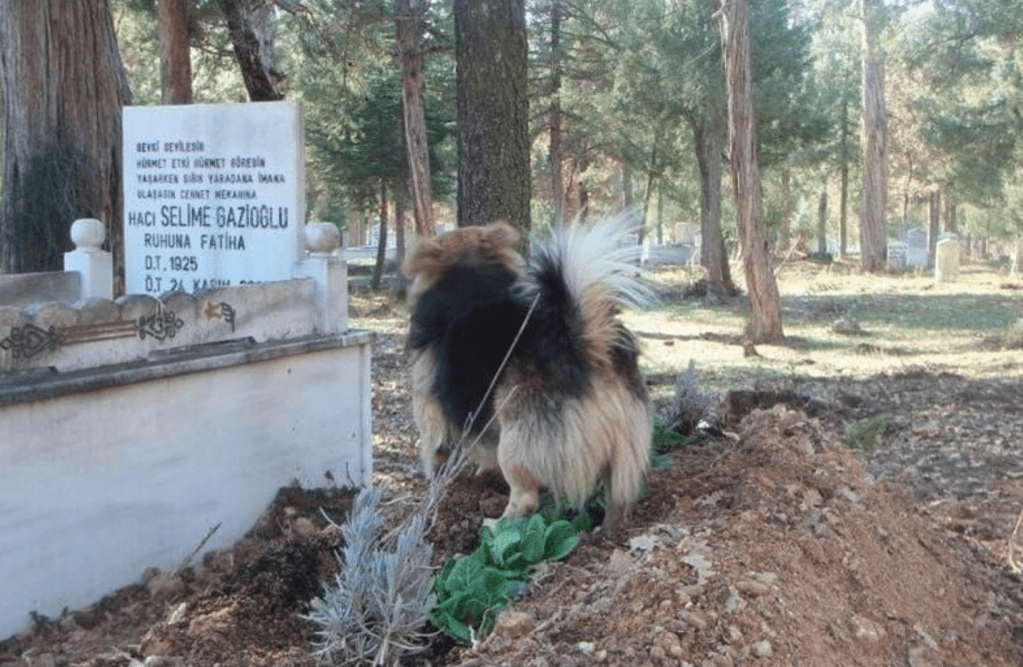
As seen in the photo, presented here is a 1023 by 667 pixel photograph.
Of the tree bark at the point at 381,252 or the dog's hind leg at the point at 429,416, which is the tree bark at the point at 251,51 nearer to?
the dog's hind leg at the point at 429,416

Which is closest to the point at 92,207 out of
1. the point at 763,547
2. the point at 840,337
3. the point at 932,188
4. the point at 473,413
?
the point at 473,413

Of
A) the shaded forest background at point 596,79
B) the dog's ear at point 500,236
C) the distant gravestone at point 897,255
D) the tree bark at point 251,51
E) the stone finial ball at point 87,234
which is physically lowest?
the dog's ear at point 500,236

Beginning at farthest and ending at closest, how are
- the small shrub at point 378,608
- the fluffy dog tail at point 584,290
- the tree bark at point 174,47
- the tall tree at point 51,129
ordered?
the tree bark at point 174,47
the tall tree at point 51,129
the fluffy dog tail at point 584,290
the small shrub at point 378,608

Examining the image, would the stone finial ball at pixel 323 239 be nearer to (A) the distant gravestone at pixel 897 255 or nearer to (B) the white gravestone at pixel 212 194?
(B) the white gravestone at pixel 212 194

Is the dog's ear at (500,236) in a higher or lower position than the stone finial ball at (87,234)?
lower

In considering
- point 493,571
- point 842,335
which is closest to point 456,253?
point 493,571

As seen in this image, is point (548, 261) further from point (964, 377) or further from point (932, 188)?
point (932, 188)

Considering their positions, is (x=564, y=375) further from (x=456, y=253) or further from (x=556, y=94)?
(x=556, y=94)

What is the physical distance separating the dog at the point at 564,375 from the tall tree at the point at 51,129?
462cm

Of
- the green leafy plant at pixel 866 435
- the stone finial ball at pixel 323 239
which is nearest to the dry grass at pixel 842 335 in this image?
the green leafy plant at pixel 866 435

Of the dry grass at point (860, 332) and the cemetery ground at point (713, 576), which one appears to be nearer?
the cemetery ground at point (713, 576)

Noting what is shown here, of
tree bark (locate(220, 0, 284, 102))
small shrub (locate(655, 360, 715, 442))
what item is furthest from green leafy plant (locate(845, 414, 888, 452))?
tree bark (locate(220, 0, 284, 102))

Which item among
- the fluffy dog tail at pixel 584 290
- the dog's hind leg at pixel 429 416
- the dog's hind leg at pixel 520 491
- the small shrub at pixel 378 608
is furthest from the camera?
the dog's hind leg at pixel 429 416

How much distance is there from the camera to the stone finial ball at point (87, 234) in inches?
270
